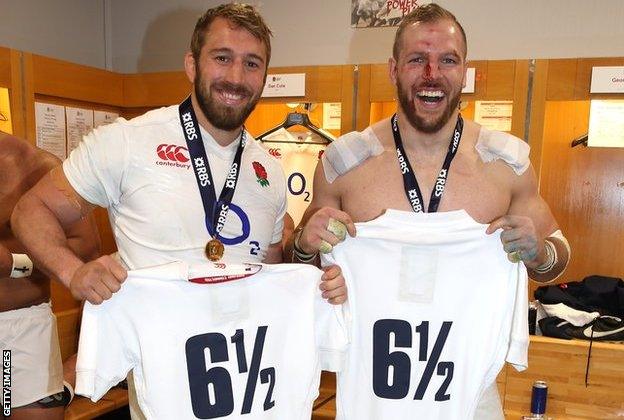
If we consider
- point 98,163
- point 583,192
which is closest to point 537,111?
point 583,192

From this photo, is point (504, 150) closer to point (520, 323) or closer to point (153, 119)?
point (520, 323)

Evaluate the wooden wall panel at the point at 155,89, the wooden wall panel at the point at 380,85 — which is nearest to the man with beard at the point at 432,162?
the wooden wall panel at the point at 380,85

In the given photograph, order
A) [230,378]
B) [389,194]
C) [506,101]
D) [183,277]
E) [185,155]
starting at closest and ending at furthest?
[183,277]
[230,378]
[185,155]
[389,194]
[506,101]

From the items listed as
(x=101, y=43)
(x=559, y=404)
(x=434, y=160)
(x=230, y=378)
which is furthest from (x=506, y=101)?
(x=101, y=43)

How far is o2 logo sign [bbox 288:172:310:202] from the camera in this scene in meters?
3.09

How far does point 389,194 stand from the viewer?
1.75 metres

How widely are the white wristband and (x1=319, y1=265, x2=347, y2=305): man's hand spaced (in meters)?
1.21

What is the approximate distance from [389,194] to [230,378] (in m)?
0.74

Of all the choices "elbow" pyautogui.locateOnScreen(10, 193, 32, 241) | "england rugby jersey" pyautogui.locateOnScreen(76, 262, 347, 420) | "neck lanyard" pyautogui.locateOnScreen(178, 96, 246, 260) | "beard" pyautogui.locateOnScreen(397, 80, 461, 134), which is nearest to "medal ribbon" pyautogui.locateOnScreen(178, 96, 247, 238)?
"neck lanyard" pyautogui.locateOnScreen(178, 96, 246, 260)

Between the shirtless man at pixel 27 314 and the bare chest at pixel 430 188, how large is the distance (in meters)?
1.30

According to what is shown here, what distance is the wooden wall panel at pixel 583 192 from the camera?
10.2ft

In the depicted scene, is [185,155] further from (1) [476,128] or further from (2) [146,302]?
(1) [476,128]

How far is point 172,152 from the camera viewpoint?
1621 millimetres

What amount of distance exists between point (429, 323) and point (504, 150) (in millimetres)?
615
